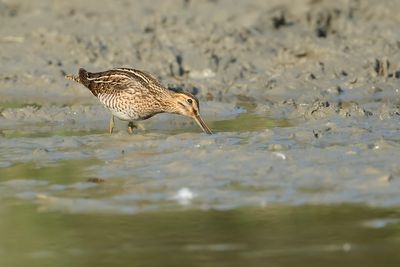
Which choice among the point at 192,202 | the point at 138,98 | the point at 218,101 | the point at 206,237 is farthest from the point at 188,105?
the point at 206,237

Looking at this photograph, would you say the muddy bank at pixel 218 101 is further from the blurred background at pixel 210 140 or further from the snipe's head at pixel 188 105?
the snipe's head at pixel 188 105

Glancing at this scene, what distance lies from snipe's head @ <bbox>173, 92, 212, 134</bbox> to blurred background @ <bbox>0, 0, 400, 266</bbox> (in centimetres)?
15

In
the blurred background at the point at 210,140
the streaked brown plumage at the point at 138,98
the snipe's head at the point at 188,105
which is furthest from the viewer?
the streaked brown plumage at the point at 138,98

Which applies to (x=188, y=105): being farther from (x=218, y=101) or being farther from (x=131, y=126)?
(x=218, y=101)

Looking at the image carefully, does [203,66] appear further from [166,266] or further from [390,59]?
[166,266]

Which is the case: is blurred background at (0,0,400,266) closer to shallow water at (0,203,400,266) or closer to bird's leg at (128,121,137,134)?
shallow water at (0,203,400,266)

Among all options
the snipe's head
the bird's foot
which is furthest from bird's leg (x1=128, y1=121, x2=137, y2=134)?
the snipe's head

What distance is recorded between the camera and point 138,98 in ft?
37.1

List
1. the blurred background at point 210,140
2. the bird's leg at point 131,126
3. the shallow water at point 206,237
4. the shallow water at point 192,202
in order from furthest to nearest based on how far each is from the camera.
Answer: the bird's leg at point 131,126
the blurred background at point 210,140
the shallow water at point 192,202
the shallow water at point 206,237

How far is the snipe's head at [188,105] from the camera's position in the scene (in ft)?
36.0

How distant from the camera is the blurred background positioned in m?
6.91

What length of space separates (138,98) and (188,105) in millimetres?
584

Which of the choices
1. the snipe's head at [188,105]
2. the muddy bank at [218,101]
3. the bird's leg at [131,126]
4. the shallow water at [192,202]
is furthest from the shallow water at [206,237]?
the bird's leg at [131,126]

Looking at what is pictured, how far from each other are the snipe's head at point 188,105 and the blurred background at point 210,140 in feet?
0.49
